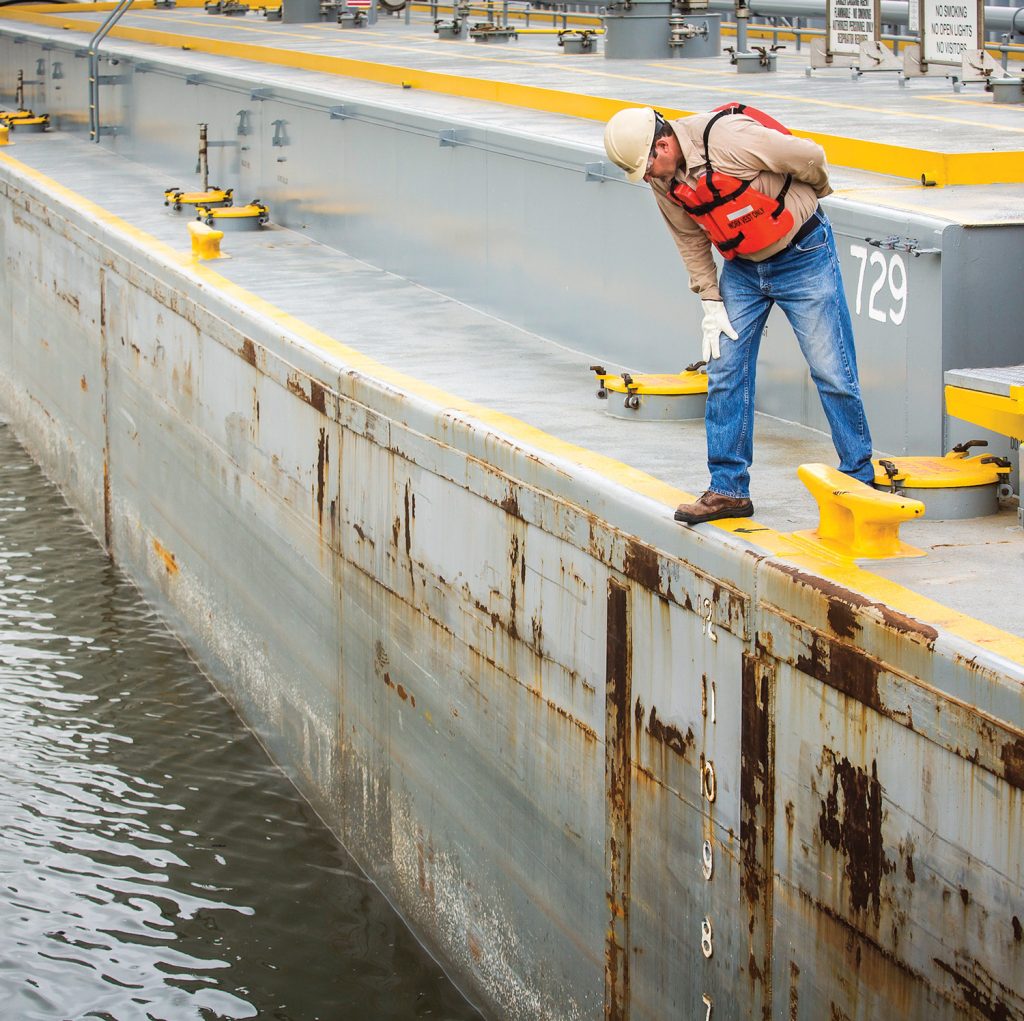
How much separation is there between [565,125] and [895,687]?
7158mm

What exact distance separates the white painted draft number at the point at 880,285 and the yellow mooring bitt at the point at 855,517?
138cm

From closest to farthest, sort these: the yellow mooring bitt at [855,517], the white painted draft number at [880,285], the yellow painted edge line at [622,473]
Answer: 1. the yellow painted edge line at [622,473]
2. the yellow mooring bitt at [855,517]
3. the white painted draft number at [880,285]

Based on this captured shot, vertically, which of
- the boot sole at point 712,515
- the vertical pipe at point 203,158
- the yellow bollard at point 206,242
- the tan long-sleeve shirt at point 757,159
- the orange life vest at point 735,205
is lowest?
the boot sole at point 712,515

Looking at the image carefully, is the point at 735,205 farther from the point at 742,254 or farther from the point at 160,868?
the point at 160,868

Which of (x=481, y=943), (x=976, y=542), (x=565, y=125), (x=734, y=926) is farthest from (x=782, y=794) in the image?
(x=565, y=125)

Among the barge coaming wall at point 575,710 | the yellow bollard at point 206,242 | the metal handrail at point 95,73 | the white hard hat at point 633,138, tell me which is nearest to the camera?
the barge coaming wall at point 575,710

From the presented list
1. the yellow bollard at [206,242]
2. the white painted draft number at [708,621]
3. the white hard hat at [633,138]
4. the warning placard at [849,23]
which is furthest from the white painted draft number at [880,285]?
the warning placard at [849,23]

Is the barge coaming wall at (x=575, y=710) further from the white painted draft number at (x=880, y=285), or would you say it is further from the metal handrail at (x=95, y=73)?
the metal handrail at (x=95, y=73)

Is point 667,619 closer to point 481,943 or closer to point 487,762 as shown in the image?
point 487,762

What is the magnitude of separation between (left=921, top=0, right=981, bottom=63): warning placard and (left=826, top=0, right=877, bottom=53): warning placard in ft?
3.18

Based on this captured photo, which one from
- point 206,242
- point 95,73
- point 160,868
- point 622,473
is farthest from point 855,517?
point 95,73

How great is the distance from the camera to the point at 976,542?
243 inches

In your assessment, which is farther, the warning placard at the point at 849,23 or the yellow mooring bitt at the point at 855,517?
the warning placard at the point at 849,23

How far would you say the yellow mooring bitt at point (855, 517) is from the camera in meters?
5.76
